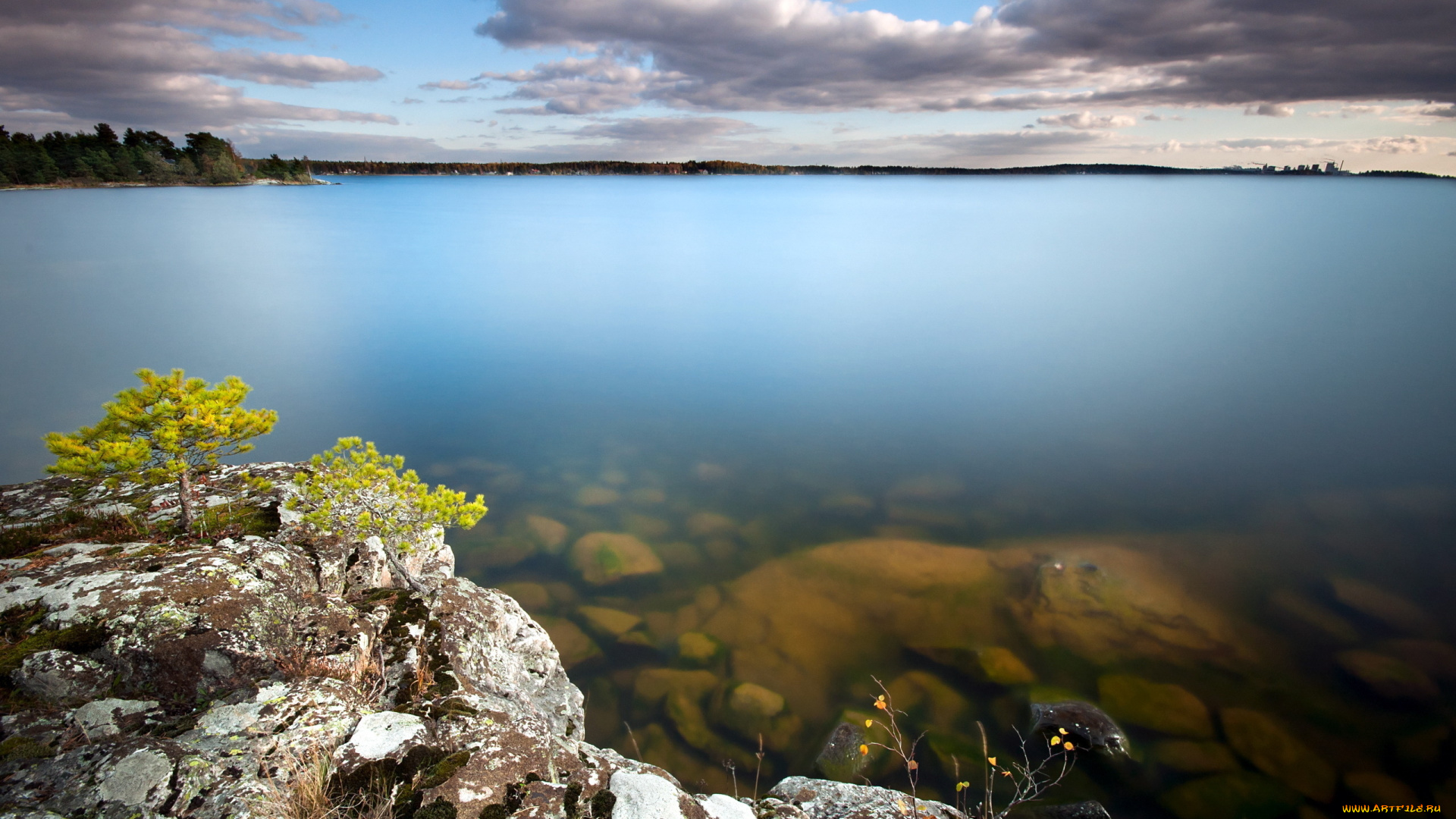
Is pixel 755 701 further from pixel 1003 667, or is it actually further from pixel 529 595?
pixel 529 595

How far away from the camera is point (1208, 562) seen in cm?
1683

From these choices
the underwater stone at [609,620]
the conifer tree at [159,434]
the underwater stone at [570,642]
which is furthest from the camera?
the underwater stone at [609,620]

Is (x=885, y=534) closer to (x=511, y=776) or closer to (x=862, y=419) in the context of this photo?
(x=862, y=419)

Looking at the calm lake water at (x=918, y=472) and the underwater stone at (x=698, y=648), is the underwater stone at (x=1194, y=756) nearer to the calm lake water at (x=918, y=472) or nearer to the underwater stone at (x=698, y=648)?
the calm lake water at (x=918, y=472)

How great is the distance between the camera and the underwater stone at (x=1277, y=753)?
10914mm

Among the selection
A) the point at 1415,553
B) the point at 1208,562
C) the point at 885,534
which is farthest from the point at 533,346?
the point at 1415,553

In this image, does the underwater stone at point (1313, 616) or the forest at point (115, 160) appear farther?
the forest at point (115, 160)

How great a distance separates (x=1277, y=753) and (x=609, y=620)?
13660 millimetres

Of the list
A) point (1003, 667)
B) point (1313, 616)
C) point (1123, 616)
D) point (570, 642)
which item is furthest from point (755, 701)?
point (1313, 616)

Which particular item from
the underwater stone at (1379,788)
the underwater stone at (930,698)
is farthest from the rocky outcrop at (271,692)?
the underwater stone at (1379,788)

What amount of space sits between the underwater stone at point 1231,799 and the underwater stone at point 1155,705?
953mm

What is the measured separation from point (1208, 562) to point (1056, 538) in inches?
148

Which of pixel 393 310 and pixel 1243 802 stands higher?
pixel 393 310

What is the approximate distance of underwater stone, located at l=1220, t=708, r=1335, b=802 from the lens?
10.9 meters
